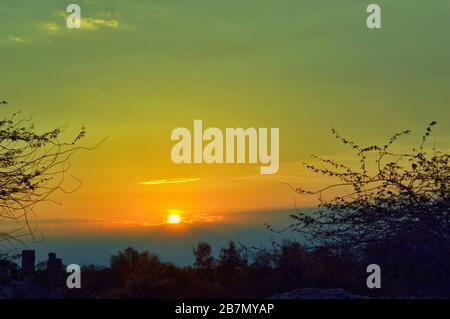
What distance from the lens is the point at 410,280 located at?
49.7 ft

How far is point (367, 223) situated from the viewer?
15430 mm

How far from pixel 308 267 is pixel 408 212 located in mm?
2561

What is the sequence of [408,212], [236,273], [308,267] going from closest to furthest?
[408,212], [308,267], [236,273]

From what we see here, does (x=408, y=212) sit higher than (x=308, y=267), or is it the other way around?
(x=408, y=212)

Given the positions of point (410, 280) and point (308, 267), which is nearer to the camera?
point (410, 280)

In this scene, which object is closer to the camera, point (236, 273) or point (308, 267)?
point (308, 267)
